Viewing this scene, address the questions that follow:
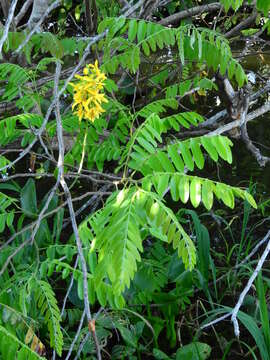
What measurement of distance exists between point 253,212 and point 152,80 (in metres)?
0.95

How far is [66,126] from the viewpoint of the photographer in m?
2.44

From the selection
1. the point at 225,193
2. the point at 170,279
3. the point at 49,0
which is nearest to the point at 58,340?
the point at 225,193

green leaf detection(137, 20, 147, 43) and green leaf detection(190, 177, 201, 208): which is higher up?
green leaf detection(137, 20, 147, 43)

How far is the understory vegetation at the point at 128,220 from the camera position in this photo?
1.38 metres

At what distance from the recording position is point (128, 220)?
3.96 feet

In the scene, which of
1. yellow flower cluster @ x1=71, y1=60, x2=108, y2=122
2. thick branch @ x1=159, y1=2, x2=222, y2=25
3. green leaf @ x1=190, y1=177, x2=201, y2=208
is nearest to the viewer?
green leaf @ x1=190, y1=177, x2=201, y2=208

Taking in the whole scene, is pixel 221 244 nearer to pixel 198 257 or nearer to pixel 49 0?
pixel 198 257

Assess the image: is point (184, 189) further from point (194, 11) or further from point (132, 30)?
point (194, 11)

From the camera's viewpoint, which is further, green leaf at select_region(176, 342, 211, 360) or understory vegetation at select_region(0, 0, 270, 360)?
green leaf at select_region(176, 342, 211, 360)

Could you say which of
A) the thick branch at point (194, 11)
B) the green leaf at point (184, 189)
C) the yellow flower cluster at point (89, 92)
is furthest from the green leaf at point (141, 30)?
the thick branch at point (194, 11)

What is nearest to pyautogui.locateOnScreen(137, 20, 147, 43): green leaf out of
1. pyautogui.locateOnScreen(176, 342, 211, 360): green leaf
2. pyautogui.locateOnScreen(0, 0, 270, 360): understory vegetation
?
pyautogui.locateOnScreen(0, 0, 270, 360): understory vegetation

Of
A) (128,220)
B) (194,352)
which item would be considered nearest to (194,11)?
(194,352)

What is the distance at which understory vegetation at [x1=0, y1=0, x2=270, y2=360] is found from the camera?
54.2 inches

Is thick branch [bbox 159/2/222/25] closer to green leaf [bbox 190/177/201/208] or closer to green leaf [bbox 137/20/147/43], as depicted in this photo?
green leaf [bbox 137/20/147/43]
